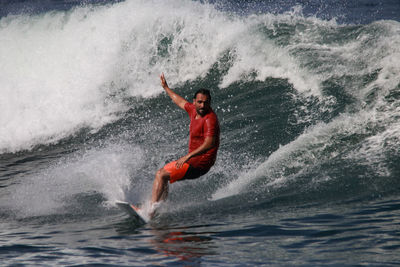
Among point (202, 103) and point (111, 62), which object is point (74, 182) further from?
point (111, 62)

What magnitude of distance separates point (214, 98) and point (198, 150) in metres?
5.84

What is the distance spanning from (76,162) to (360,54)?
6.28 meters

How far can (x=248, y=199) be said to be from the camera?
22.8ft

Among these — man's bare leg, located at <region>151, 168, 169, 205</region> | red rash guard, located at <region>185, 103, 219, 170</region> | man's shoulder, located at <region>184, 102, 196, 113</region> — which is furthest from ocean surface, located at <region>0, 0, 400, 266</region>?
man's shoulder, located at <region>184, 102, 196, 113</region>

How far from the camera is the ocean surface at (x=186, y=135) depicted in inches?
215

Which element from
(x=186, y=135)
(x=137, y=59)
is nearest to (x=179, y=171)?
(x=186, y=135)

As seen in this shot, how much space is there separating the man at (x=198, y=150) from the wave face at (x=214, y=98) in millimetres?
608

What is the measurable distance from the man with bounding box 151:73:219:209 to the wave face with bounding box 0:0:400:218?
2.00 ft

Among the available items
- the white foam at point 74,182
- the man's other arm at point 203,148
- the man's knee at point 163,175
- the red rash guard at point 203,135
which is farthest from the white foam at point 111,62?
the man's knee at point 163,175

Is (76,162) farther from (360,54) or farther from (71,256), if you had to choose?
(360,54)

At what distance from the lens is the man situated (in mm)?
6699

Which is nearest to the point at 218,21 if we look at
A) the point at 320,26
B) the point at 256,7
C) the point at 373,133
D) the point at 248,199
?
the point at 320,26

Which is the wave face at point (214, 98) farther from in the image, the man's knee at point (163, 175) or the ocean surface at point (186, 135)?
the man's knee at point (163, 175)

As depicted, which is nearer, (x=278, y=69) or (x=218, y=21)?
(x=278, y=69)
